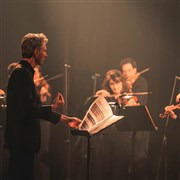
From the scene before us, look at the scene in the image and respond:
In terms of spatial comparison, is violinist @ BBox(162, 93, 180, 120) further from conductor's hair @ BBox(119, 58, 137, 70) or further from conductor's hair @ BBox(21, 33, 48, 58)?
conductor's hair @ BBox(21, 33, 48, 58)

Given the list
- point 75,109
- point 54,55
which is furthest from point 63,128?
Result: point 54,55

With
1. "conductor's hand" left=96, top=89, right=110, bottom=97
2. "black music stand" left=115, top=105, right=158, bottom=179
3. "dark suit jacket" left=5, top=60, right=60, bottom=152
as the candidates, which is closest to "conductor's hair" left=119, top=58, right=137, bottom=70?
"conductor's hand" left=96, top=89, right=110, bottom=97

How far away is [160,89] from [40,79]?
5.20ft

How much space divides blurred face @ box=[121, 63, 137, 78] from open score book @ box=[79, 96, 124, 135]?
2.09 meters

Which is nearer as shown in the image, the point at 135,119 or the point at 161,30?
the point at 135,119

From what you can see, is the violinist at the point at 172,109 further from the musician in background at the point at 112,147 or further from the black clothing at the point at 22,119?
the black clothing at the point at 22,119

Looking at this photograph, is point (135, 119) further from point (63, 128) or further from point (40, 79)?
point (40, 79)

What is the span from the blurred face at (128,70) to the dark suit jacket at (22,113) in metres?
2.41

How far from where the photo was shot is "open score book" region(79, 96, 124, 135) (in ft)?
9.36

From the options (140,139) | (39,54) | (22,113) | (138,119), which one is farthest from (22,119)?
(140,139)

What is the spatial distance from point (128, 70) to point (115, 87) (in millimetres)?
299

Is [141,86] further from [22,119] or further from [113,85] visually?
[22,119]

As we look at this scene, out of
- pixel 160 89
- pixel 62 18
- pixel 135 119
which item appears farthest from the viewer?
pixel 62 18

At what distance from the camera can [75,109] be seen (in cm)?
501
